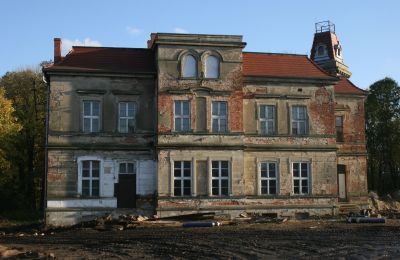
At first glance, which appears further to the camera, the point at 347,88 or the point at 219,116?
the point at 347,88

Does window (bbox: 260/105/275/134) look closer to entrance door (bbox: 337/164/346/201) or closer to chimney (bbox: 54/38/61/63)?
entrance door (bbox: 337/164/346/201)

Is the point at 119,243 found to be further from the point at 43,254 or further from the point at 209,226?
the point at 209,226

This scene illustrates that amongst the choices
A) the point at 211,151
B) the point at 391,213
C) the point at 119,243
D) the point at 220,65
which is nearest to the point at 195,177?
the point at 211,151

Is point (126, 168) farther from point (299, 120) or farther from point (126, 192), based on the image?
point (299, 120)

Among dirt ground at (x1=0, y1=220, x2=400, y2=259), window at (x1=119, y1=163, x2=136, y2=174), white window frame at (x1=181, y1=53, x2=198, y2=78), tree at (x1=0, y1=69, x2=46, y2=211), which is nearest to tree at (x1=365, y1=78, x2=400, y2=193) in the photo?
dirt ground at (x1=0, y1=220, x2=400, y2=259)

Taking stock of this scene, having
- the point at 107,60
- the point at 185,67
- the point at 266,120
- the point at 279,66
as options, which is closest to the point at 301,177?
the point at 266,120

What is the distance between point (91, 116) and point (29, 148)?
14717mm

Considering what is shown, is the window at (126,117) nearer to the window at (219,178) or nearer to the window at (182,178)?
the window at (182,178)

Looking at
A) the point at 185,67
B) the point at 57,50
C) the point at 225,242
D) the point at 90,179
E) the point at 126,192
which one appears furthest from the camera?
the point at 57,50

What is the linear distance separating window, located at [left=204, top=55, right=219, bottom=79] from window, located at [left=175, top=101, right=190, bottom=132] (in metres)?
1.96

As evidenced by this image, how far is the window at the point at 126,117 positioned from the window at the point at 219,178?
192 inches

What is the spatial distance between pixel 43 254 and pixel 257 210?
15840mm

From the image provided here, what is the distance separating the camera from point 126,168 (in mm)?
29859

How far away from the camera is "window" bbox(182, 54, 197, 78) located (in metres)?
30.0
